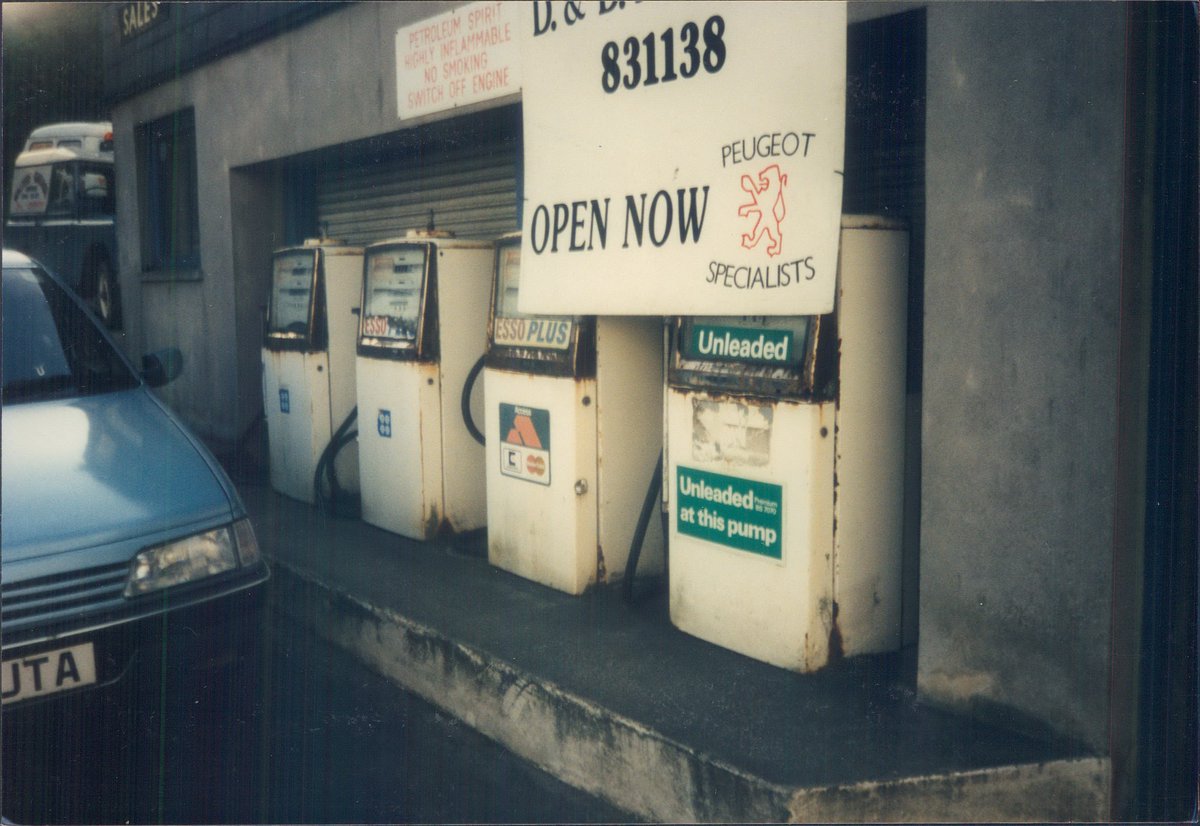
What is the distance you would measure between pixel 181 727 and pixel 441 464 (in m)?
1.85

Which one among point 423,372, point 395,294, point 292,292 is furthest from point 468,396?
point 292,292

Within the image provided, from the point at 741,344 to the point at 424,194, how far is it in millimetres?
3634

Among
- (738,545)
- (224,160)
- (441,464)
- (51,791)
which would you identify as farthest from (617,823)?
(224,160)

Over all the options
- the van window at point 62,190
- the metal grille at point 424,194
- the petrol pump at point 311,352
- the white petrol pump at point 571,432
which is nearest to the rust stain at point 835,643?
the white petrol pump at point 571,432

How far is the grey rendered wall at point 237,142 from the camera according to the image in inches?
244

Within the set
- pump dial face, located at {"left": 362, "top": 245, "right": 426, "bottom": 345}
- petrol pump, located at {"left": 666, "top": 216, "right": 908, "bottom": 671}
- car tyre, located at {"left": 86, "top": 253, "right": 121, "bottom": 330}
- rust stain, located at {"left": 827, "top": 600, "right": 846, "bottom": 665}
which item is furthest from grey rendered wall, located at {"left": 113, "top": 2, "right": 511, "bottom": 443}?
rust stain, located at {"left": 827, "top": 600, "right": 846, "bottom": 665}

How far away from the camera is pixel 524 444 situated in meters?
4.34

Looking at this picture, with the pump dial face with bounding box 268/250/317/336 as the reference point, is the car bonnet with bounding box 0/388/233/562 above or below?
below

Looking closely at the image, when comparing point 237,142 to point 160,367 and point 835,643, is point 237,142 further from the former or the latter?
point 835,643

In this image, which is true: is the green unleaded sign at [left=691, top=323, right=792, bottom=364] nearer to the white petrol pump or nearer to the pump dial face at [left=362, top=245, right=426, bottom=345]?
the white petrol pump

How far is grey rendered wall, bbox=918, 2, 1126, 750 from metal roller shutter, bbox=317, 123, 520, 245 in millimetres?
3149

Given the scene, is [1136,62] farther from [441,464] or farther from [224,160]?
[224,160]

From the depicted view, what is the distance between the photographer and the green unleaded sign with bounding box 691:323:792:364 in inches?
129

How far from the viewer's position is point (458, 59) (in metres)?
5.36
